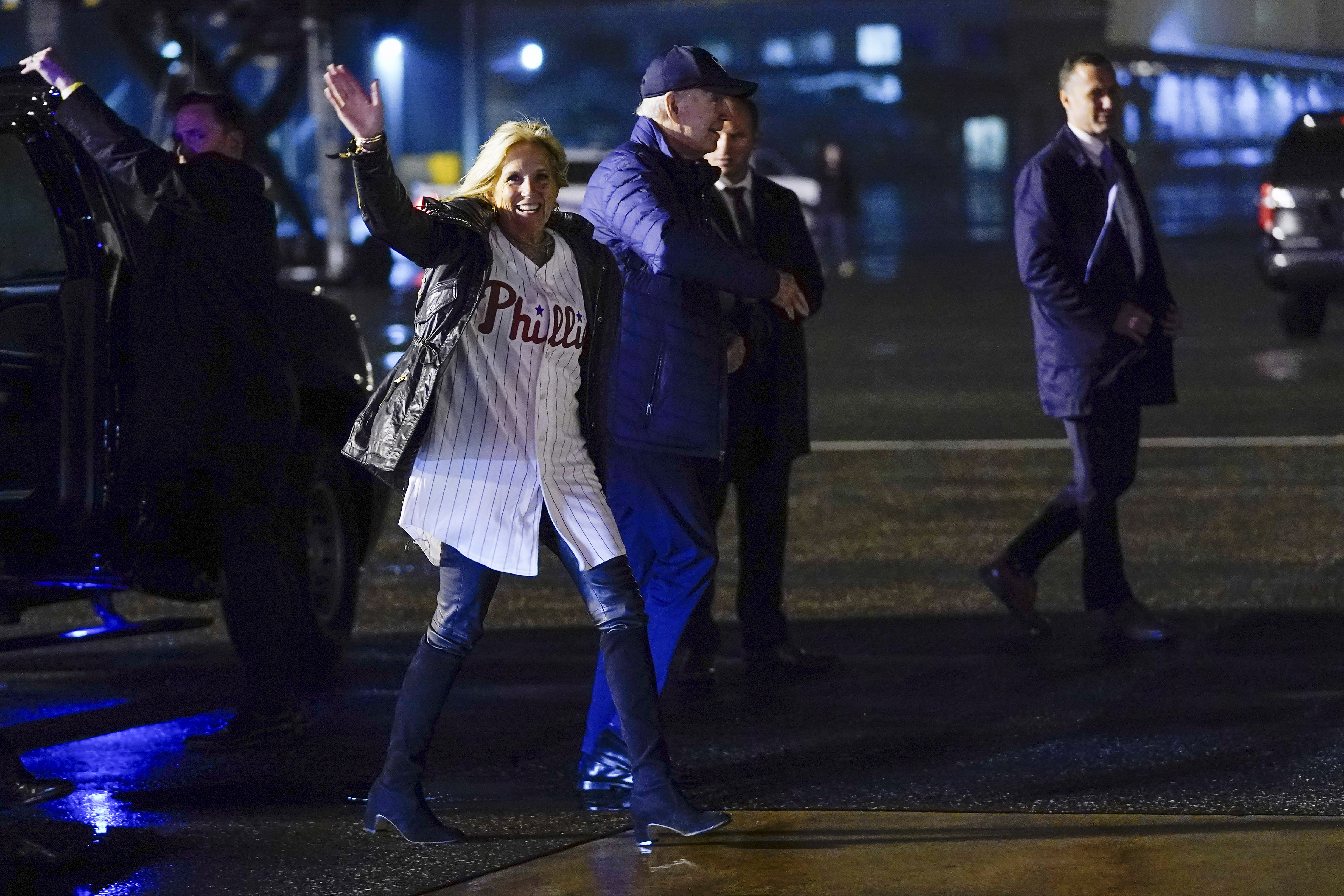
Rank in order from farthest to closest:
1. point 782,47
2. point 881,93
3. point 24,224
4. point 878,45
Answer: point 878,45, point 782,47, point 881,93, point 24,224

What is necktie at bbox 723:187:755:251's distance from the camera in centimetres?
721

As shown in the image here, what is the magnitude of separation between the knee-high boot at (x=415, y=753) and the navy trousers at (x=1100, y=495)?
3.01m

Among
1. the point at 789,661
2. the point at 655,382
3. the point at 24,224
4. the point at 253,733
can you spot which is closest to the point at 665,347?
the point at 655,382

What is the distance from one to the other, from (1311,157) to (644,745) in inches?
653

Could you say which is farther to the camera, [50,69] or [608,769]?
[50,69]

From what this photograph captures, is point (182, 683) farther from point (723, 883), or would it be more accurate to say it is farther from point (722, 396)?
point (723, 883)

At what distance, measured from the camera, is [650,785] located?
17.3 feet

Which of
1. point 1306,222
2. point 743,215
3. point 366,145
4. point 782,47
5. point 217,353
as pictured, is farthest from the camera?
point 782,47

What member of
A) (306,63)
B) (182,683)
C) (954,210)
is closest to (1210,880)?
(182,683)

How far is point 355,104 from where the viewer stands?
488 cm

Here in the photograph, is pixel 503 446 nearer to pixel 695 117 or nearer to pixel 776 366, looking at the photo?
pixel 695 117

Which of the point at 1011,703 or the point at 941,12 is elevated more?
the point at 941,12

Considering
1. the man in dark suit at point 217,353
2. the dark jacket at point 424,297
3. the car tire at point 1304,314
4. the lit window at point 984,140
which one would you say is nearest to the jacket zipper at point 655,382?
the dark jacket at point 424,297

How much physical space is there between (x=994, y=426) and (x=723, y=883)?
9473mm
